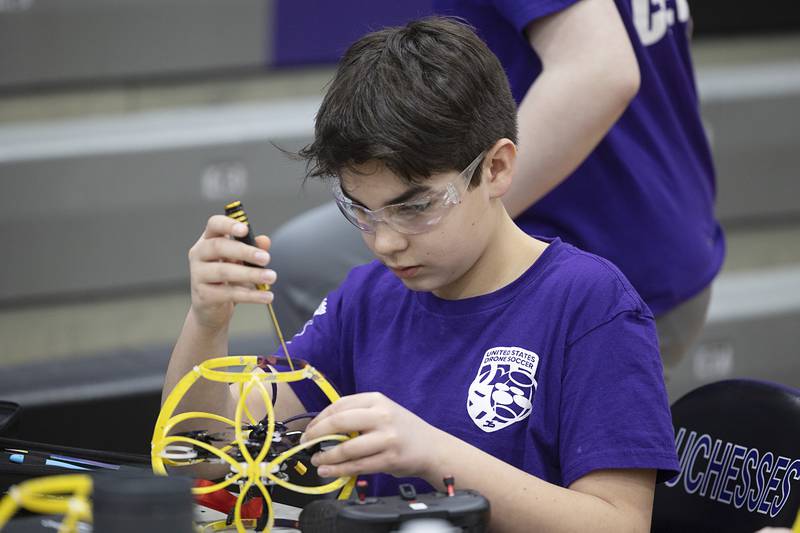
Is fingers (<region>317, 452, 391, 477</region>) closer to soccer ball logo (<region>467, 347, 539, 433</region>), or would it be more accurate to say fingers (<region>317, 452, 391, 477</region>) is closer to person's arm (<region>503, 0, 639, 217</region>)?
soccer ball logo (<region>467, 347, 539, 433</region>)

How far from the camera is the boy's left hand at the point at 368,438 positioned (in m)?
1.06

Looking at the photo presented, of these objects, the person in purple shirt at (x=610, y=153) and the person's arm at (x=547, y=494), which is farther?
the person in purple shirt at (x=610, y=153)

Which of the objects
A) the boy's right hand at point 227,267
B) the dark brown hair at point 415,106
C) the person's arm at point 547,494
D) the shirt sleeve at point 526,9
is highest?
the shirt sleeve at point 526,9

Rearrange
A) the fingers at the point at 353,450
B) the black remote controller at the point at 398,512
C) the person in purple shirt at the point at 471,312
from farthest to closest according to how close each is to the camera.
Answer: the person in purple shirt at the point at 471,312 < the fingers at the point at 353,450 < the black remote controller at the point at 398,512

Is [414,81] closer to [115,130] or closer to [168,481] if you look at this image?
[168,481]

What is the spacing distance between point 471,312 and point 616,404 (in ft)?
0.71

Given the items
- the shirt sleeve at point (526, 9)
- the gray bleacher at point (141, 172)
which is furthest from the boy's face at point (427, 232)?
the gray bleacher at point (141, 172)

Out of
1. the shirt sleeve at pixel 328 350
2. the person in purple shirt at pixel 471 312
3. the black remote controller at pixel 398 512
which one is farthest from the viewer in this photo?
the shirt sleeve at pixel 328 350

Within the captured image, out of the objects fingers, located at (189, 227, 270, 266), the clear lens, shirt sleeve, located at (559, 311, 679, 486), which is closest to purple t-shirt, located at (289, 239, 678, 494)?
shirt sleeve, located at (559, 311, 679, 486)

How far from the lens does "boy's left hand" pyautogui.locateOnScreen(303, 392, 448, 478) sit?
3.48 ft

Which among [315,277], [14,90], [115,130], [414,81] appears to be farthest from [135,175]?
[414,81]

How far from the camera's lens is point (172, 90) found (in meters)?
3.41

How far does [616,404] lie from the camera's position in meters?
1.21

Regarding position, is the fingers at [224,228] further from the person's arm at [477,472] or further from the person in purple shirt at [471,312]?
the person's arm at [477,472]
